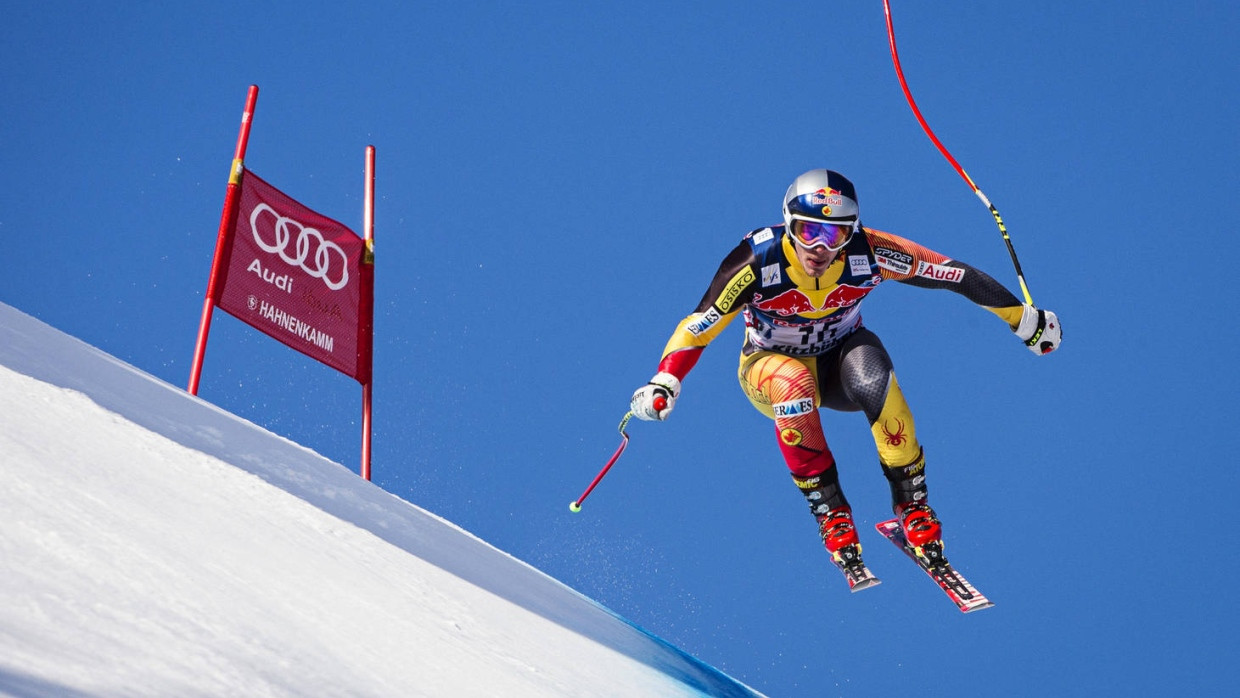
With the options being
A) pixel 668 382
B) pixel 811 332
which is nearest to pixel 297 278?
pixel 668 382

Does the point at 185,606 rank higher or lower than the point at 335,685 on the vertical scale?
higher

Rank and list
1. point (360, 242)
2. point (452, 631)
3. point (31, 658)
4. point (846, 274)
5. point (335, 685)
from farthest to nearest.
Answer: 1. point (360, 242)
2. point (846, 274)
3. point (452, 631)
4. point (335, 685)
5. point (31, 658)

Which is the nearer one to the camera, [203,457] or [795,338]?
[203,457]

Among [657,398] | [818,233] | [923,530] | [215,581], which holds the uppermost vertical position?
[818,233]

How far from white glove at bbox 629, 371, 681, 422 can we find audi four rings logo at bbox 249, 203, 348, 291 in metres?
1.88

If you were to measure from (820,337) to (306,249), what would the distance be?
2.24 m

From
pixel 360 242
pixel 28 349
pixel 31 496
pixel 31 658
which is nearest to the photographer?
pixel 31 658

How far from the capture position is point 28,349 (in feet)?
9.04

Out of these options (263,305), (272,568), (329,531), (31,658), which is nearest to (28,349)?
(329,531)

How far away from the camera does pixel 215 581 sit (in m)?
1.52

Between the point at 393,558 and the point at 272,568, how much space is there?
0.57 meters

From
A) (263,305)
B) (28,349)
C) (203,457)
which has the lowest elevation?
(203,457)

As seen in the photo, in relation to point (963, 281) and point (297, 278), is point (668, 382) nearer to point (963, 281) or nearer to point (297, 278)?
point (963, 281)

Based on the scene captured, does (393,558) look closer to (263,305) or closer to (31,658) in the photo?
(31,658)
